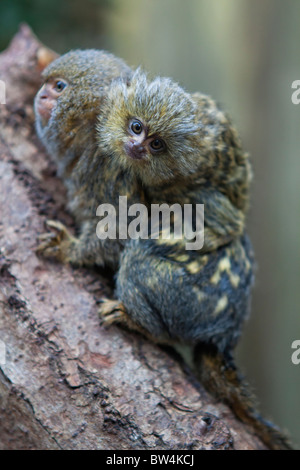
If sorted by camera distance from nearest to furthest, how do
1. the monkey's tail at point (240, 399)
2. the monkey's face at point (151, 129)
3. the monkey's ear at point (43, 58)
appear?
1. the monkey's face at point (151, 129)
2. the monkey's tail at point (240, 399)
3. the monkey's ear at point (43, 58)

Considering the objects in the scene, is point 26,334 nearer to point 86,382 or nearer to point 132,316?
point 86,382

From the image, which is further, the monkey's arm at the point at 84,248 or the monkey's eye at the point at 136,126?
the monkey's arm at the point at 84,248

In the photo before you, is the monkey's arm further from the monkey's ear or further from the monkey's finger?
the monkey's ear

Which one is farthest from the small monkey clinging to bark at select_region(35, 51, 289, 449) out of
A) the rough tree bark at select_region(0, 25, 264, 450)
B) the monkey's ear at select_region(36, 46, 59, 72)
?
the monkey's ear at select_region(36, 46, 59, 72)

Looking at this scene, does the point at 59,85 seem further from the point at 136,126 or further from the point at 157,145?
the point at 157,145

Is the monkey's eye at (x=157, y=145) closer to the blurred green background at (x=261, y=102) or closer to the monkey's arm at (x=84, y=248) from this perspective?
the monkey's arm at (x=84, y=248)

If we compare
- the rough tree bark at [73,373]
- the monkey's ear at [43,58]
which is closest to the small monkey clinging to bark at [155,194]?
the rough tree bark at [73,373]
